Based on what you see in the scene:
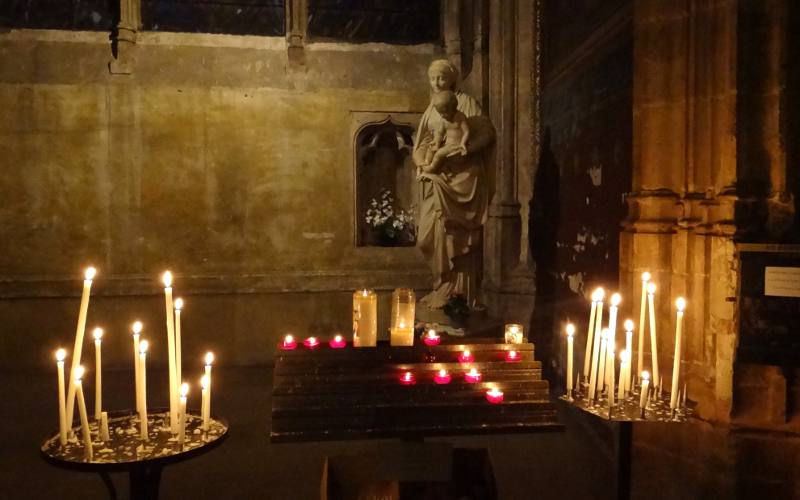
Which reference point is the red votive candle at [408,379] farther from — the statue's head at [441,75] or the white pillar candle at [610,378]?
the statue's head at [441,75]

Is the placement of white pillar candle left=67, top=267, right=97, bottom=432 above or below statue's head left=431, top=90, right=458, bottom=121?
below

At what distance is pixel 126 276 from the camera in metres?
7.56

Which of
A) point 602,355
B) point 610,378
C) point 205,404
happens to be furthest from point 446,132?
point 205,404

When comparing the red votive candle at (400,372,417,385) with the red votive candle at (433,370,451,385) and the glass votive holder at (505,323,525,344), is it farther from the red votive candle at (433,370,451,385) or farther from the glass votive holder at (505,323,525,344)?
the glass votive holder at (505,323,525,344)

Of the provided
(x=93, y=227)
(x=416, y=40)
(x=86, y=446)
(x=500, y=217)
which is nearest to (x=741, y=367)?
(x=86, y=446)

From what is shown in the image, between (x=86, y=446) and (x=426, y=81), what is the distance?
6832 mm

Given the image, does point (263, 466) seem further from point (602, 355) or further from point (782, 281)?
point (782, 281)

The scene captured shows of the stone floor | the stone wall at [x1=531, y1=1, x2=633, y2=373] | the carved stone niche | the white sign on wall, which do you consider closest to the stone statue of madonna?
the stone wall at [x1=531, y1=1, x2=633, y2=373]

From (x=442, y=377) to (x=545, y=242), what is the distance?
4125 millimetres

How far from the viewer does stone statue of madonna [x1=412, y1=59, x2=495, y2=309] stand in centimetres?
570

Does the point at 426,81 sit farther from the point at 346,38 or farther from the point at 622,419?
the point at 622,419

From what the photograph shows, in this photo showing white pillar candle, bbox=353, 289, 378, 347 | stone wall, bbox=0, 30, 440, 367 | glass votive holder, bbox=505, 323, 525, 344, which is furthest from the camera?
stone wall, bbox=0, 30, 440, 367

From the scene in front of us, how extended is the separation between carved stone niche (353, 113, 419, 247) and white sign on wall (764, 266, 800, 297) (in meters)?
5.53

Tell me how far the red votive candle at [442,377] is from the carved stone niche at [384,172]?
5493 mm
